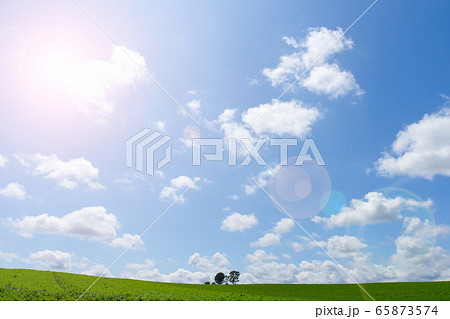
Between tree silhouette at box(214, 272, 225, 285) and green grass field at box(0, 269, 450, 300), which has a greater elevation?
tree silhouette at box(214, 272, 225, 285)

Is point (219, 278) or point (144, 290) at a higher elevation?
point (219, 278)

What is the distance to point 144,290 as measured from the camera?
31719 mm

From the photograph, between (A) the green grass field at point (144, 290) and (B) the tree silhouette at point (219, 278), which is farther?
(B) the tree silhouette at point (219, 278)

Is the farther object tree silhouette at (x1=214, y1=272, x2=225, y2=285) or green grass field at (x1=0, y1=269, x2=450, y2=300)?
tree silhouette at (x1=214, y1=272, x2=225, y2=285)

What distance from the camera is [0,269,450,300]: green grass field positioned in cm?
2660

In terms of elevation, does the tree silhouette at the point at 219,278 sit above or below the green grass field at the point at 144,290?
above

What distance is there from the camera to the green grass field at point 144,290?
87.3 feet

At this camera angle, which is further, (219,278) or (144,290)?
(219,278)
